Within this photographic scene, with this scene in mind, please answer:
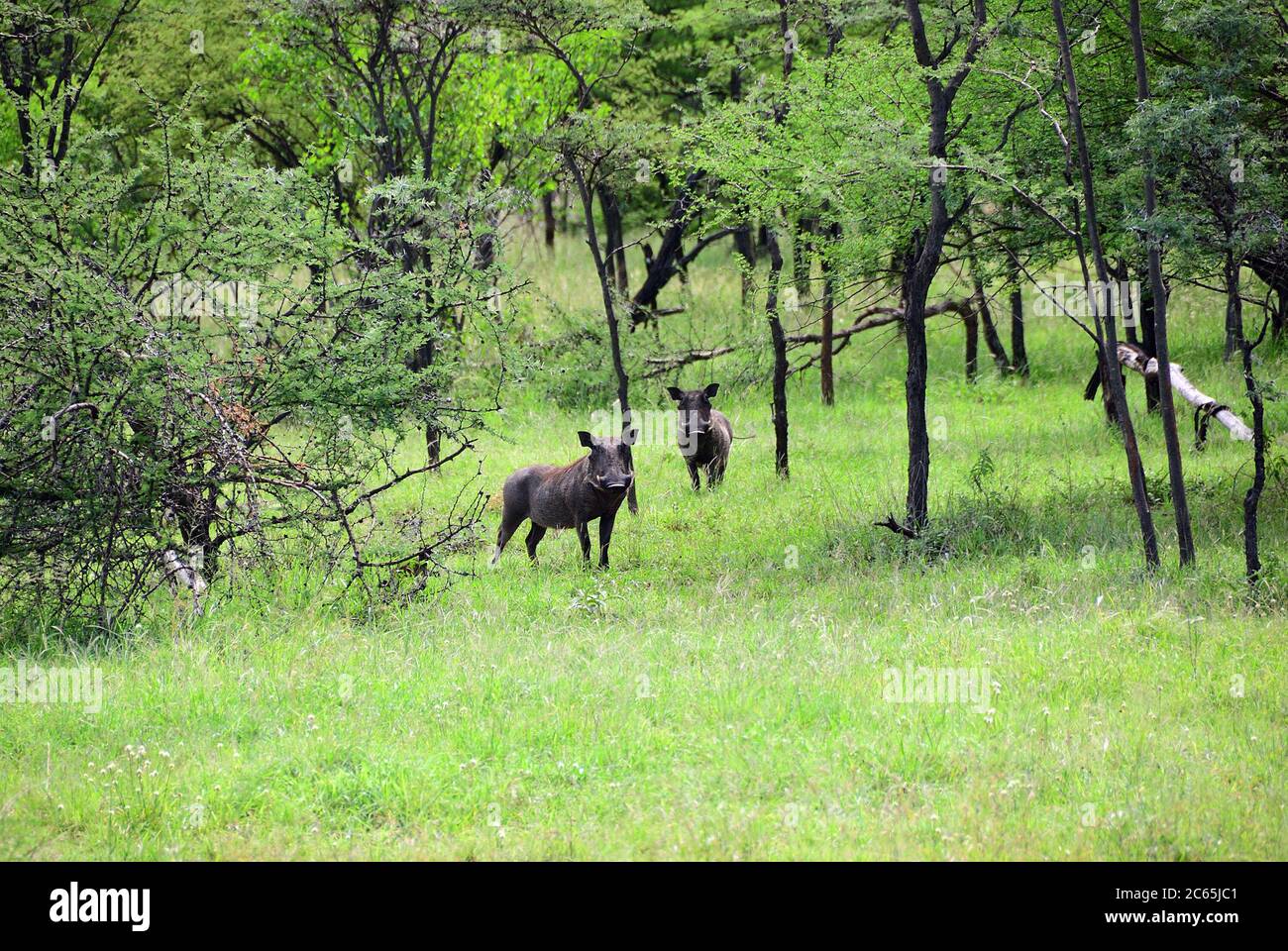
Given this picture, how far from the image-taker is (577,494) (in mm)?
14008

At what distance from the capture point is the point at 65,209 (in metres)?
11.9

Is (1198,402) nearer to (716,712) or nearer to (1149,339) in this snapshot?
(1149,339)

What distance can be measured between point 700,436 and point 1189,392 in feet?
21.4

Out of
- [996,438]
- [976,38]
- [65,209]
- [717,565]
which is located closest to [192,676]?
[65,209]

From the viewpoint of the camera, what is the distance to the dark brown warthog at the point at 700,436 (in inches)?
697

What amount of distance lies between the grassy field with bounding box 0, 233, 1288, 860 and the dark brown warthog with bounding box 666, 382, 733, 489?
10.7 ft

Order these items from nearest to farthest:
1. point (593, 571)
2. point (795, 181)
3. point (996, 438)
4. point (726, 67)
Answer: point (593, 571) → point (795, 181) → point (996, 438) → point (726, 67)

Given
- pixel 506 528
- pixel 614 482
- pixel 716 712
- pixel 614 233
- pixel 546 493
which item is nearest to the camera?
pixel 716 712

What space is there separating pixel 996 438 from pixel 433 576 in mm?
10443

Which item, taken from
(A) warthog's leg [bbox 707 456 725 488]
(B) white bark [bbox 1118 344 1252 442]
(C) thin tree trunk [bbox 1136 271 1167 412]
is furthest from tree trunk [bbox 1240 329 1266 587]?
(A) warthog's leg [bbox 707 456 725 488]

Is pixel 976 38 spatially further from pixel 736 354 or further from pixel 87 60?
pixel 87 60

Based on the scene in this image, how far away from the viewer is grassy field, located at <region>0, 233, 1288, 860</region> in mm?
6875

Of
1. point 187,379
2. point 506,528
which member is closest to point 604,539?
point 506,528

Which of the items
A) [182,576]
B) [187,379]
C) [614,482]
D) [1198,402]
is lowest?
[182,576]
